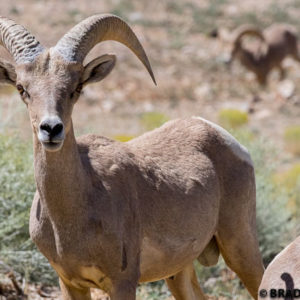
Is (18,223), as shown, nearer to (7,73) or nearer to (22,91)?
(7,73)

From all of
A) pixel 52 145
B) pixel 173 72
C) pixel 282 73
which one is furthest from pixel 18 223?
pixel 282 73

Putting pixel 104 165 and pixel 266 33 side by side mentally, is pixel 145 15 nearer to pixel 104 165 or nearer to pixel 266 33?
pixel 266 33

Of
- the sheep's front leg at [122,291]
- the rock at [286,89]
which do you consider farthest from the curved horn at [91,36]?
the rock at [286,89]

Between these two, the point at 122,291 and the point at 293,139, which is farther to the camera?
the point at 293,139

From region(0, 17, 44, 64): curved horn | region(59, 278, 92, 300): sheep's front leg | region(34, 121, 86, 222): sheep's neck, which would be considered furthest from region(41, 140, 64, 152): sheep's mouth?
region(59, 278, 92, 300): sheep's front leg

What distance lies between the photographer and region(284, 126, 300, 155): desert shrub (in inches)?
736

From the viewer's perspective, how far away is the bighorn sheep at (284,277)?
4703mm

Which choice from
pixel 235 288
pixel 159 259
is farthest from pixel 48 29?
pixel 159 259

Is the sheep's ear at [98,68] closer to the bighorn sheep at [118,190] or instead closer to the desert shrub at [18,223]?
the bighorn sheep at [118,190]

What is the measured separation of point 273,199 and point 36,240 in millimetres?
5072

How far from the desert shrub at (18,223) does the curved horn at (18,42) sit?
241 cm

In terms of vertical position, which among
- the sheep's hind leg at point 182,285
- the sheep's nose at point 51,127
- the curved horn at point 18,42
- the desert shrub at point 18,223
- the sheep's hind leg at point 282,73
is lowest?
the sheep's hind leg at point 182,285

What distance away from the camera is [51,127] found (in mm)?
4887

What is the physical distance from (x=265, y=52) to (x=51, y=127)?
2137 cm
